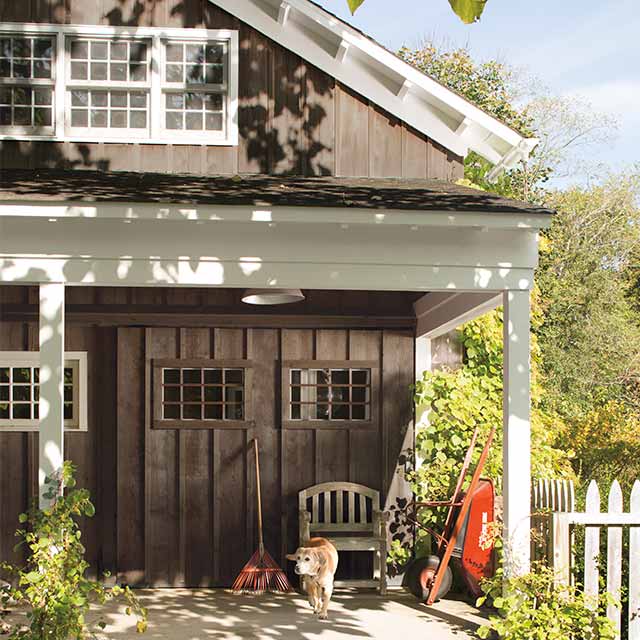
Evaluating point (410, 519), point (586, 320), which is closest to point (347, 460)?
point (410, 519)

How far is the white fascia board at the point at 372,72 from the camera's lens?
8977 mm

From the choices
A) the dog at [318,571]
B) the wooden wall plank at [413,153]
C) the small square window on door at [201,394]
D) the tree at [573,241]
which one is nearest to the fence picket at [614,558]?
the dog at [318,571]

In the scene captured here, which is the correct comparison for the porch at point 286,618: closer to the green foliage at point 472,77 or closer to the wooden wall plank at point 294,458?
the wooden wall plank at point 294,458

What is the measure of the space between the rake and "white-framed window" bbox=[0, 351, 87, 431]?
6.90 feet

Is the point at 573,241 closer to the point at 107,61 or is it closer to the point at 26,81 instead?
the point at 107,61

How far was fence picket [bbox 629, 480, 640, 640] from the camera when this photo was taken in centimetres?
712

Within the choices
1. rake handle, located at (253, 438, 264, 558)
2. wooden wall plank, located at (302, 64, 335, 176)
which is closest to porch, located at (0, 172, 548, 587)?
rake handle, located at (253, 438, 264, 558)

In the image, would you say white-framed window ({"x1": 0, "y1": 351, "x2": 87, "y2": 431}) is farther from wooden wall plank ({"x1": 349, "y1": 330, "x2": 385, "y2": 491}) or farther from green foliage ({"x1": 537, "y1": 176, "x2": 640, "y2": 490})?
green foliage ({"x1": 537, "y1": 176, "x2": 640, "y2": 490})

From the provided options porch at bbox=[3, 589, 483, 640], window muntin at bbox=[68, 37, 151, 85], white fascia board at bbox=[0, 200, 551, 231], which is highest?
window muntin at bbox=[68, 37, 151, 85]

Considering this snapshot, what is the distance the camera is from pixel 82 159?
8.99 metres

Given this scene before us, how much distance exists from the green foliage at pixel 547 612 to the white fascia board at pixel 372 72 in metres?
4.17

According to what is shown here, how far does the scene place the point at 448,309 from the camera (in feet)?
30.1

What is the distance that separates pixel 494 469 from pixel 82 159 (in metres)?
4.98

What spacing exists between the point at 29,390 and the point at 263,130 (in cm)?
359
